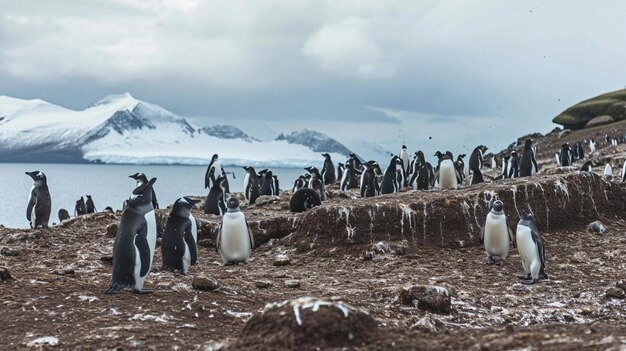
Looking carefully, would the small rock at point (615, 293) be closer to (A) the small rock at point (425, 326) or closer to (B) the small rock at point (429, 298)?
(B) the small rock at point (429, 298)

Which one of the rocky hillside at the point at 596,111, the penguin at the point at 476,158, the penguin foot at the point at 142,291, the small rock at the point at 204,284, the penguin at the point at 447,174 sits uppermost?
the rocky hillside at the point at 596,111

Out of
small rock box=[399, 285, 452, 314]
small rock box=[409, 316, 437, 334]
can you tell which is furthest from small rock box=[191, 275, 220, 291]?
small rock box=[409, 316, 437, 334]

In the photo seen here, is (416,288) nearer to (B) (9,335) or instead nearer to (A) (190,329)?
(A) (190,329)

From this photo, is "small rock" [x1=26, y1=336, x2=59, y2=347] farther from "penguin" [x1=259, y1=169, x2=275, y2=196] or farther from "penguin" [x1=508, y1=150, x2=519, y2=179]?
"penguin" [x1=508, y1=150, x2=519, y2=179]

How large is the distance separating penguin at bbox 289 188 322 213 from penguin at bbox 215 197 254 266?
143 inches

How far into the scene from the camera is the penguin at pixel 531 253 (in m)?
9.62

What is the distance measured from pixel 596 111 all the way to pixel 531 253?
204 feet

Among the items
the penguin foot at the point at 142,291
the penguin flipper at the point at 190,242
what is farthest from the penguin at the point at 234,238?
the penguin foot at the point at 142,291

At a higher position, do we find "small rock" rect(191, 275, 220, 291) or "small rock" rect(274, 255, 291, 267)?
"small rock" rect(191, 275, 220, 291)

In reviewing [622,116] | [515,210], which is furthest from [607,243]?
[622,116]

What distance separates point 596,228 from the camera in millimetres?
12844

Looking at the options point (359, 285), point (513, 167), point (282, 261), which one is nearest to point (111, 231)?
point (282, 261)

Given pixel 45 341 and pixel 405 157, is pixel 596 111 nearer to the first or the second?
pixel 405 157

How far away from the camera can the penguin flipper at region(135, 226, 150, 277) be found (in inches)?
307
